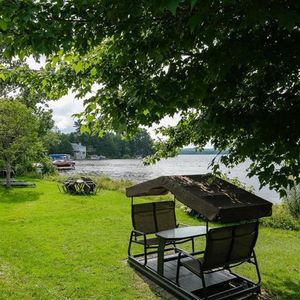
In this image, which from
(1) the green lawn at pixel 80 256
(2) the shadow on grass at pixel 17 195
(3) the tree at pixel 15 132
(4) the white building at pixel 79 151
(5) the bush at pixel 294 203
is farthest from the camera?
(4) the white building at pixel 79 151

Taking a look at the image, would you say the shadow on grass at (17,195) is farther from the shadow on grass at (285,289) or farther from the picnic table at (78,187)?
the shadow on grass at (285,289)

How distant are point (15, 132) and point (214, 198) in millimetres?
16551

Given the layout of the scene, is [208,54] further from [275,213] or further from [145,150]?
[145,150]

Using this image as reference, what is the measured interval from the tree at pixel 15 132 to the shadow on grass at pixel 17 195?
1.43m

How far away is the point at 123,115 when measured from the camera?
139 inches

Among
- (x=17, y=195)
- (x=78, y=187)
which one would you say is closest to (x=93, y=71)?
(x=17, y=195)

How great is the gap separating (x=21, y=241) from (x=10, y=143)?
12.3m

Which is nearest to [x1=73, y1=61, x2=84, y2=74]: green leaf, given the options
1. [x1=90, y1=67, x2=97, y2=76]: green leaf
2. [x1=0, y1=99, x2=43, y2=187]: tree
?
[x1=90, y1=67, x2=97, y2=76]: green leaf

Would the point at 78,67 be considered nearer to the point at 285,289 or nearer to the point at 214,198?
the point at 214,198

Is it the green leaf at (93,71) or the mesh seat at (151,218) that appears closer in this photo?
the green leaf at (93,71)

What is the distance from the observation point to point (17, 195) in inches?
666

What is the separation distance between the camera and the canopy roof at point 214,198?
16.7 feet

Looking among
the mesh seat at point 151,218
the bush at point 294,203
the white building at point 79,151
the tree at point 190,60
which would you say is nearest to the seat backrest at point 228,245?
the tree at point 190,60

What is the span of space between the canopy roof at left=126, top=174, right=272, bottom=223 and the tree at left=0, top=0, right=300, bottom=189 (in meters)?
1.26
